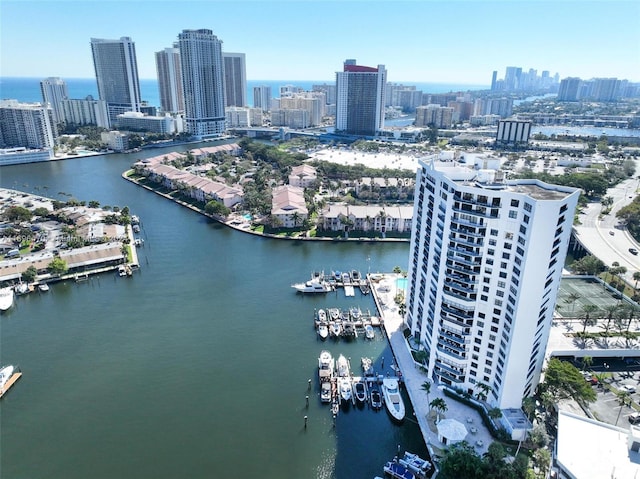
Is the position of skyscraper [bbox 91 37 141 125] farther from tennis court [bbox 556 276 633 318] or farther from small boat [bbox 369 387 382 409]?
small boat [bbox 369 387 382 409]

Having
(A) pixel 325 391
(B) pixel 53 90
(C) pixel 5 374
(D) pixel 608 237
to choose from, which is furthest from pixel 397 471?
(B) pixel 53 90

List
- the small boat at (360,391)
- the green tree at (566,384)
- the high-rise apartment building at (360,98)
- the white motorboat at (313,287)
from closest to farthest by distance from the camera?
the green tree at (566,384)
the small boat at (360,391)
the white motorboat at (313,287)
the high-rise apartment building at (360,98)

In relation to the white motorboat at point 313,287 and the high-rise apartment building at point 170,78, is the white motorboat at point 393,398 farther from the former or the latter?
the high-rise apartment building at point 170,78

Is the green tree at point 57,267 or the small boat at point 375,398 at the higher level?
the green tree at point 57,267

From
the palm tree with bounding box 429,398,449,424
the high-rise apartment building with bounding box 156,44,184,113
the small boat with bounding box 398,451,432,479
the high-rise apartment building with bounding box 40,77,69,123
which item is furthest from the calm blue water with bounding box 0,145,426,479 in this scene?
the high-rise apartment building with bounding box 40,77,69,123

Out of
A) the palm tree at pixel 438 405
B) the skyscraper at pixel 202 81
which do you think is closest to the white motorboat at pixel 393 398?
the palm tree at pixel 438 405

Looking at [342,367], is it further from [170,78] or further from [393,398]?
[170,78]

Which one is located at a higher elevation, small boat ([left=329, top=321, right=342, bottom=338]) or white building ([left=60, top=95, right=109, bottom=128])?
white building ([left=60, top=95, right=109, bottom=128])
